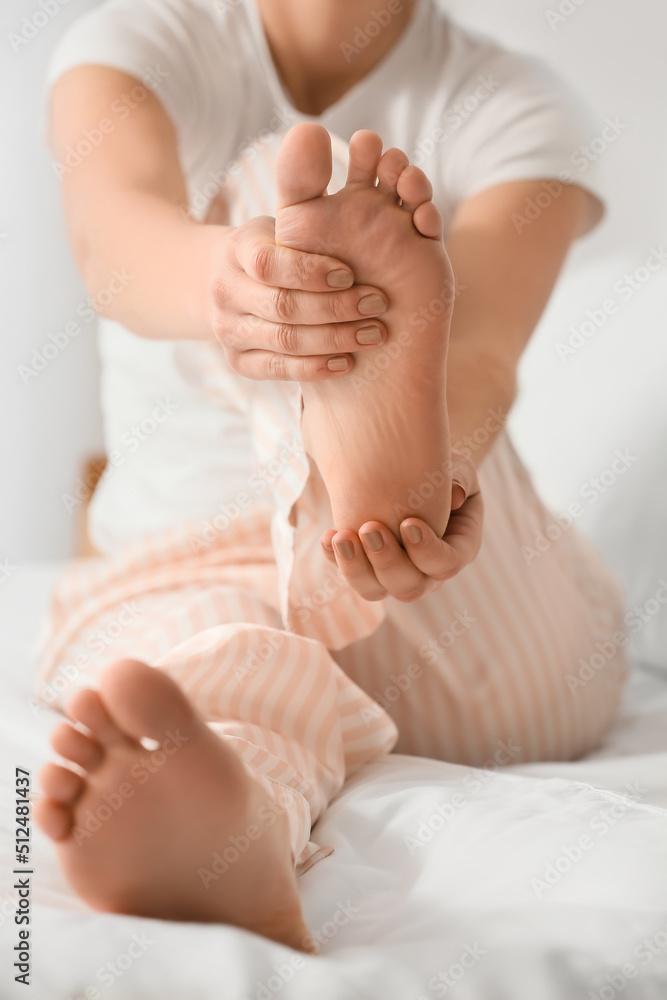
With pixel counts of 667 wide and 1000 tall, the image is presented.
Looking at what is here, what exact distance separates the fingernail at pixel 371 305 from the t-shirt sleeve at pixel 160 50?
0.35 meters

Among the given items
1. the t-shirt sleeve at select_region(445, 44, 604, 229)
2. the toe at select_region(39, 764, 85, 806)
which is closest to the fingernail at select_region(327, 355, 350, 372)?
the toe at select_region(39, 764, 85, 806)

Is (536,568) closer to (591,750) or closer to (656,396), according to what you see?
(591,750)

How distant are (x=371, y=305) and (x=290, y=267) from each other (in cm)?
4

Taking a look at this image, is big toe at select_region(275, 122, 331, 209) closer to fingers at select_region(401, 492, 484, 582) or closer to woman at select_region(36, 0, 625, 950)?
woman at select_region(36, 0, 625, 950)

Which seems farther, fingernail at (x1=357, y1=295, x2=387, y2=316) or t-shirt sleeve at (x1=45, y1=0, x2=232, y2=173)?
t-shirt sleeve at (x1=45, y1=0, x2=232, y2=173)

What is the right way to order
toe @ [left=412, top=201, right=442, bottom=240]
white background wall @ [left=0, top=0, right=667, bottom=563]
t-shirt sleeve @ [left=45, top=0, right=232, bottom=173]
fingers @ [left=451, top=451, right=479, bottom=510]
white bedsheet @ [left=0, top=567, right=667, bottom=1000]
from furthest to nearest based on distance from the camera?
white background wall @ [left=0, top=0, right=667, bottom=563] < t-shirt sleeve @ [left=45, top=0, right=232, bottom=173] < fingers @ [left=451, top=451, right=479, bottom=510] < toe @ [left=412, top=201, right=442, bottom=240] < white bedsheet @ [left=0, top=567, right=667, bottom=1000]

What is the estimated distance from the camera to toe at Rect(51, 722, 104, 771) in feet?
1.06

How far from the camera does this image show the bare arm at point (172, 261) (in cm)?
38

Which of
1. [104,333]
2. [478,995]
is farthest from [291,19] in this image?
[478,995]

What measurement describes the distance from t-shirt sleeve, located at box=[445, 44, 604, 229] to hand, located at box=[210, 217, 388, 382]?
1.15ft

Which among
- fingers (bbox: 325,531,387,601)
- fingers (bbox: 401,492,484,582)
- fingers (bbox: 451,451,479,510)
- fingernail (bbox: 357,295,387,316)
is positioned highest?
fingernail (bbox: 357,295,387,316)

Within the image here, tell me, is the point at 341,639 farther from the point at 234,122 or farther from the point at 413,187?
the point at 234,122

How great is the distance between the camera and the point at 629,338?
0.87 metres

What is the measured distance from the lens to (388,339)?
1.35 ft
